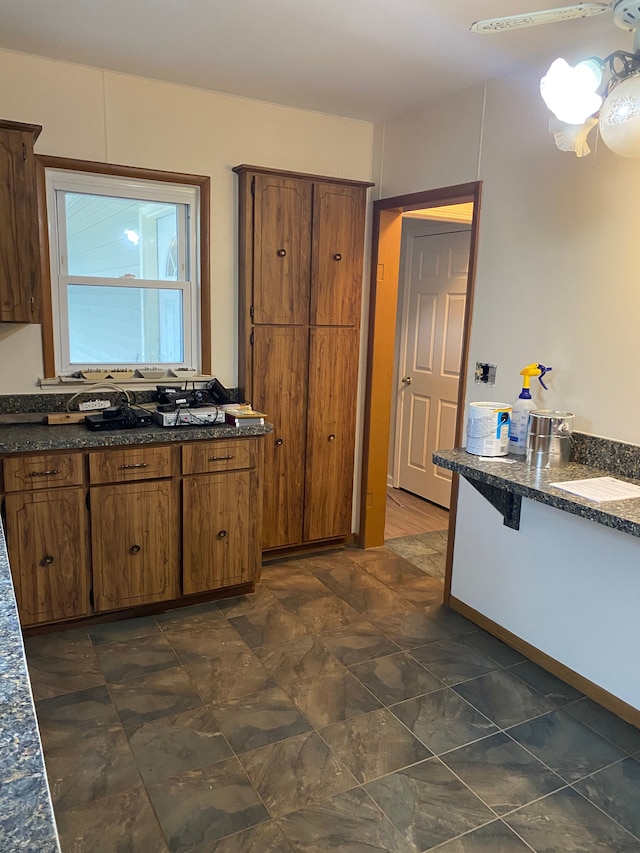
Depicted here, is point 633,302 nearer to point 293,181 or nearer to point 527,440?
point 527,440

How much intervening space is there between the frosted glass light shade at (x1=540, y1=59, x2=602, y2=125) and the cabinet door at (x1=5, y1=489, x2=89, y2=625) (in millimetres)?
2322

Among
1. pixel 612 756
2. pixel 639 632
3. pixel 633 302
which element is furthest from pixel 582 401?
pixel 612 756

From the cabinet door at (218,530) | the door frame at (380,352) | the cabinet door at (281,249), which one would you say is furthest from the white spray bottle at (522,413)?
the cabinet door at (281,249)

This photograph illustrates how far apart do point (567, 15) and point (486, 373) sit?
1.64m

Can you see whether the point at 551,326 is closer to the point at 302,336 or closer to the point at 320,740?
the point at 302,336

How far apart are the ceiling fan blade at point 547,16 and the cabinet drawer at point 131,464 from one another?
206 centimetres

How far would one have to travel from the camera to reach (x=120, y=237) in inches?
127

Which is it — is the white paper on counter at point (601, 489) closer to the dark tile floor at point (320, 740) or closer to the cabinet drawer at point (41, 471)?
the dark tile floor at point (320, 740)

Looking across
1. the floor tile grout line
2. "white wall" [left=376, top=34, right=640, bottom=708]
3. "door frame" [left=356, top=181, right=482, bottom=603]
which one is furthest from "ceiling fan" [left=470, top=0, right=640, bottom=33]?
the floor tile grout line

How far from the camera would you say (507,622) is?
115 inches

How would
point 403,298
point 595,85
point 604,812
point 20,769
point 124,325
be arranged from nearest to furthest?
1. point 20,769
2. point 595,85
3. point 604,812
4. point 124,325
5. point 403,298

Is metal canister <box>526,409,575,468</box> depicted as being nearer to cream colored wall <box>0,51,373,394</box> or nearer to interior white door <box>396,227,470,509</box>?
cream colored wall <box>0,51,373,394</box>

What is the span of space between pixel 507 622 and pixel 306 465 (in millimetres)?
1419

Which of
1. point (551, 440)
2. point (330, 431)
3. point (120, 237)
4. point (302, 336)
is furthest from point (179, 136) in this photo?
point (551, 440)
